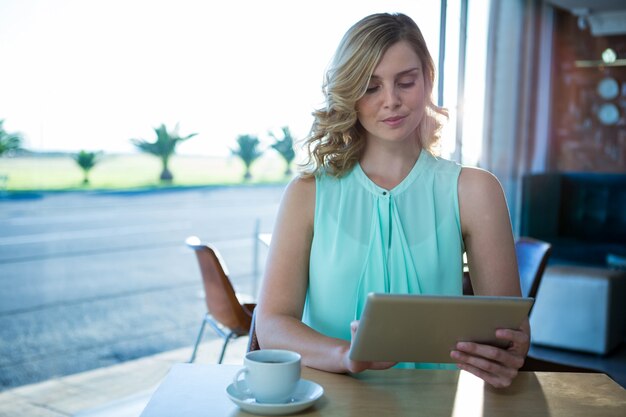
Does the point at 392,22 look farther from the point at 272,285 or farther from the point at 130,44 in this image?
the point at 130,44

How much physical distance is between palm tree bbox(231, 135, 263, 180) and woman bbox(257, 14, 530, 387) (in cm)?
256

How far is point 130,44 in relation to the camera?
3.54 m

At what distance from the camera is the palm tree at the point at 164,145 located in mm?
3783

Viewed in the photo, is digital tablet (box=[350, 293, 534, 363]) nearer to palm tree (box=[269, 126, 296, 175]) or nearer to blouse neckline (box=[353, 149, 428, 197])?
blouse neckline (box=[353, 149, 428, 197])

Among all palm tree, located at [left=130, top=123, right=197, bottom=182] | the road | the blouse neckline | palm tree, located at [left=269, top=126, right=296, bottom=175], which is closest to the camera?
the blouse neckline

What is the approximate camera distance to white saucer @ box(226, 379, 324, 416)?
1.06m

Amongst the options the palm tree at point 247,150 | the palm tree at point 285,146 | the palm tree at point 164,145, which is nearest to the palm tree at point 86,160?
the palm tree at point 164,145

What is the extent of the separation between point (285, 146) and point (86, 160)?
147 cm

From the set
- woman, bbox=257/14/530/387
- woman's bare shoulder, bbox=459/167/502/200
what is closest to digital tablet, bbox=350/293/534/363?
woman, bbox=257/14/530/387

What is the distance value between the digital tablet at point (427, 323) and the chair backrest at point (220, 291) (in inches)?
79.3

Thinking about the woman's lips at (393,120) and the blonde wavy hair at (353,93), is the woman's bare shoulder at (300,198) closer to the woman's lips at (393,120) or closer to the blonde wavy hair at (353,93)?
the blonde wavy hair at (353,93)

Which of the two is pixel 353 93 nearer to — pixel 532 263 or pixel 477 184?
pixel 477 184

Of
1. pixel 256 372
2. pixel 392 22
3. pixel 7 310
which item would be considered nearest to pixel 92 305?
pixel 7 310

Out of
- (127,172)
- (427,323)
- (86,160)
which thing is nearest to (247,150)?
(127,172)
